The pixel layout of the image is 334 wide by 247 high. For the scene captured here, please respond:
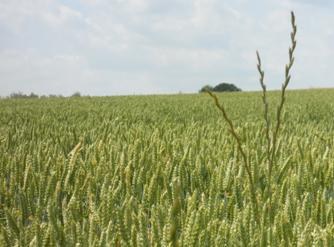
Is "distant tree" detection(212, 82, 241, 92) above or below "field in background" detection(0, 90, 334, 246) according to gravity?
above

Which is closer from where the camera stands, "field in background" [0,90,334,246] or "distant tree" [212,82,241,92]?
"field in background" [0,90,334,246]

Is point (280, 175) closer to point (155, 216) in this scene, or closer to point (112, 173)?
point (112, 173)

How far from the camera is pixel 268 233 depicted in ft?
4.60

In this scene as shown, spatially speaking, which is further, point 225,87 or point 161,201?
point 225,87

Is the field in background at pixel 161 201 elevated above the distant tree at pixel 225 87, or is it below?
below

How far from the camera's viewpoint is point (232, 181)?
2.37m

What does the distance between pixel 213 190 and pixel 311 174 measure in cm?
45

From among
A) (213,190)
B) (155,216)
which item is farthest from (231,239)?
(213,190)

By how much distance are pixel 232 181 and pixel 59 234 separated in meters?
0.98

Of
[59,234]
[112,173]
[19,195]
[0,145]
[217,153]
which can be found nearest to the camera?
[59,234]

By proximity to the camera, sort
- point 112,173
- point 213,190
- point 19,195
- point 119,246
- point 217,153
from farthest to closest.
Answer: point 217,153 < point 112,173 < point 213,190 < point 19,195 < point 119,246

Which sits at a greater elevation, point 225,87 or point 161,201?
point 225,87

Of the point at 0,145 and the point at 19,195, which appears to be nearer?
the point at 19,195

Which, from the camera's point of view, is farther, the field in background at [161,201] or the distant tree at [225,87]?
the distant tree at [225,87]
